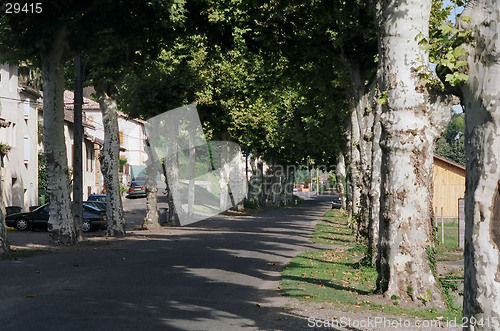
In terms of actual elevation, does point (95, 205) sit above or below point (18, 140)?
below

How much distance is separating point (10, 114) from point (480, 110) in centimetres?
4029

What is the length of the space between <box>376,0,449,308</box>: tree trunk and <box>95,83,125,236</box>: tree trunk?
17.1m

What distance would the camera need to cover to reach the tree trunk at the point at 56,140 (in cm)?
2105

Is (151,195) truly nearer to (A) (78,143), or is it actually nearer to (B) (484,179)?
(A) (78,143)

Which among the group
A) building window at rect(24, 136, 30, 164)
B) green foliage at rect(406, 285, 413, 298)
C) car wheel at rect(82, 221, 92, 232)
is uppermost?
building window at rect(24, 136, 30, 164)

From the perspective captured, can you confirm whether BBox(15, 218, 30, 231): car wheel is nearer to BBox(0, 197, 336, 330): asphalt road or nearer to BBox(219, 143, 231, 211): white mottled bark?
BBox(0, 197, 336, 330): asphalt road

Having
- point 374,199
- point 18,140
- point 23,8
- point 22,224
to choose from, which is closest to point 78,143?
point 23,8

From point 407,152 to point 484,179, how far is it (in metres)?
5.89

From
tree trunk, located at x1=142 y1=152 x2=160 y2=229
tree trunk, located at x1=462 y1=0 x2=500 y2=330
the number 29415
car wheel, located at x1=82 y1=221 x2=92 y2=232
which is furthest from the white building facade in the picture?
tree trunk, located at x1=462 y1=0 x2=500 y2=330

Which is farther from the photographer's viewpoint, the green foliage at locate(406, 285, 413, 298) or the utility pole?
the utility pole

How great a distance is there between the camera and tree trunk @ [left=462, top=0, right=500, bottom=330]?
5.32 m

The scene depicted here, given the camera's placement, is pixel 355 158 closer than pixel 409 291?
No

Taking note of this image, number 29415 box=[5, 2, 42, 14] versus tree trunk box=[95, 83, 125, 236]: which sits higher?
number 29415 box=[5, 2, 42, 14]

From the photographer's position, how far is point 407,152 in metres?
11.2
